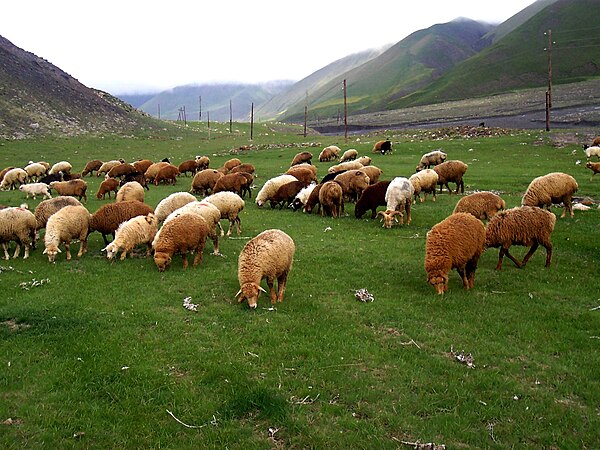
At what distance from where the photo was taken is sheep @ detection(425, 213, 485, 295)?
10.7m

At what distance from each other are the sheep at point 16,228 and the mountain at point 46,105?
5143 centimetres

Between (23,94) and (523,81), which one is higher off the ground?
(523,81)

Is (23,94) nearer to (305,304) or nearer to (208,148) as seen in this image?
(208,148)

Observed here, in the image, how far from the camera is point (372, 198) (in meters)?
19.3

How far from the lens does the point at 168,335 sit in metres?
8.75

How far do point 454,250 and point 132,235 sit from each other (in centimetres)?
969

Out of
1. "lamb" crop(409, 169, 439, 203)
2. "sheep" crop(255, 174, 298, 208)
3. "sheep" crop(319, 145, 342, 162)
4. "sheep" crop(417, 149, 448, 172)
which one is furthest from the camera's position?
"sheep" crop(319, 145, 342, 162)

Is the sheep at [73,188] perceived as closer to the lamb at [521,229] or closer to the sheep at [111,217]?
the sheep at [111,217]

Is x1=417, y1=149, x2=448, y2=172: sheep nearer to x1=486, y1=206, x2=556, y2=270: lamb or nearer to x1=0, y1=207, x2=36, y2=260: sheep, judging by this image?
x1=486, y1=206, x2=556, y2=270: lamb

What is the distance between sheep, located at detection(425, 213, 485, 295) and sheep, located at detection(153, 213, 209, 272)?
21.4 ft

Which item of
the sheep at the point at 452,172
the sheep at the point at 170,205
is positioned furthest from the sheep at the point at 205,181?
the sheep at the point at 452,172

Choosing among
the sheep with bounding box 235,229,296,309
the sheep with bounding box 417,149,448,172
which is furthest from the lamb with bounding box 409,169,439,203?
the sheep with bounding box 235,229,296,309

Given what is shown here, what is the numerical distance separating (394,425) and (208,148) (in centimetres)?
5414

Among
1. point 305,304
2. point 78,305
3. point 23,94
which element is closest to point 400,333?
point 305,304
